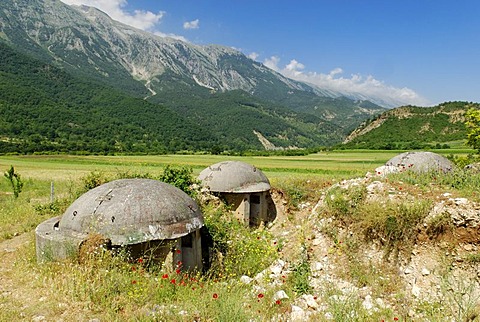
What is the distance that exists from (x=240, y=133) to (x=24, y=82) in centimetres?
10652

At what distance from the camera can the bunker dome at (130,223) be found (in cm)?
910

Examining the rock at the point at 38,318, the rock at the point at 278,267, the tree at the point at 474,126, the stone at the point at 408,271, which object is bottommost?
the rock at the point at 278,267

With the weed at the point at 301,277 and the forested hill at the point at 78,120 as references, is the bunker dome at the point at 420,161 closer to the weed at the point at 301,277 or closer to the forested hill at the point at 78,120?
the weed at the point at 301,277

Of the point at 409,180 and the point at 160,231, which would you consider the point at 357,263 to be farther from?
the point at 160,231

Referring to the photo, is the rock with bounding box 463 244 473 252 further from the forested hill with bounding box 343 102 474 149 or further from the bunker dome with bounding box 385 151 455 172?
the forested hill with bounding box 343 102 474 149

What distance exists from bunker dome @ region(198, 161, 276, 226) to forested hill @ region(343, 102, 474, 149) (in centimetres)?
6136

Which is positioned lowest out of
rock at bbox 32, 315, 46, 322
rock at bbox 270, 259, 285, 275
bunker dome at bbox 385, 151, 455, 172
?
rock at bbox 270, 259, 285, 275

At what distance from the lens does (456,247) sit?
29.3 feet

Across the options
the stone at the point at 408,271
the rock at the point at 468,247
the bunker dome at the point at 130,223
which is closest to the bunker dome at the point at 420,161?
the rock at the point at 468,247

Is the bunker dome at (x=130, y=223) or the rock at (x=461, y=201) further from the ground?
the rock at (x=461, y=201)

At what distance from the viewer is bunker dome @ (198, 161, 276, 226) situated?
16.4 m

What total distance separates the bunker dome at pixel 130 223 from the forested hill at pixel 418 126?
226 ft

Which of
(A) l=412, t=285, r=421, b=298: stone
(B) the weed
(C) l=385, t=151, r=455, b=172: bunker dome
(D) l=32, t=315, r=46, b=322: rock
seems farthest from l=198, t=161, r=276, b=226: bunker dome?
(D) l=32, t=315, r=46, b=322: rock

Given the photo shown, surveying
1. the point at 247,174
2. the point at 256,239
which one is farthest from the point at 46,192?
the point at 256,239
